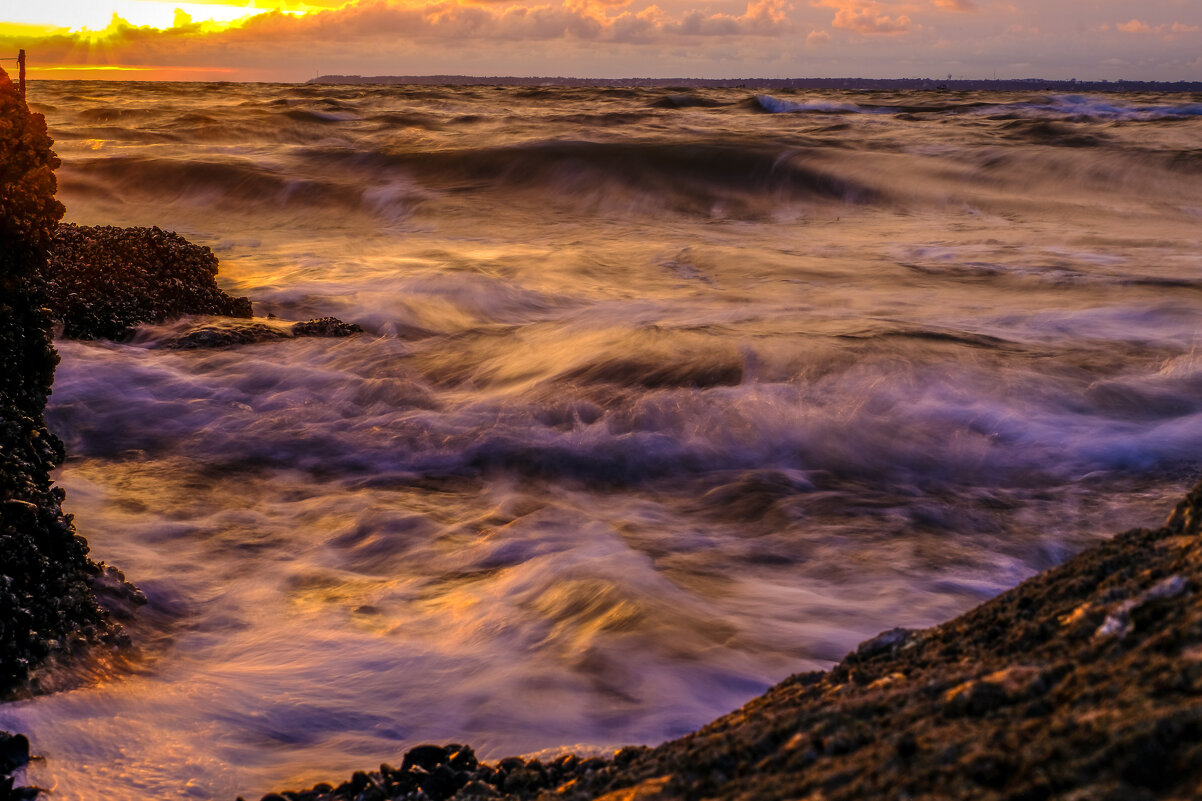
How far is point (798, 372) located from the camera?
21.5 ft

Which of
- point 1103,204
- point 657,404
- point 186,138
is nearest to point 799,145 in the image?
point 1103,204

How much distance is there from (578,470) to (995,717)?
13.2 feet

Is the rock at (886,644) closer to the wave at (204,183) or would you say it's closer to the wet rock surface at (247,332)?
the wet rock surface at (247,332)

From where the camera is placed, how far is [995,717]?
133cm

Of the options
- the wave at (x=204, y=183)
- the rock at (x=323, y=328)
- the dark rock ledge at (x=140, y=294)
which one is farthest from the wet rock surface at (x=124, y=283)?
the wave at (x=204, y=183)

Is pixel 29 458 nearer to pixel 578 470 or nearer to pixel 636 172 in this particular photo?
pixel 578 470

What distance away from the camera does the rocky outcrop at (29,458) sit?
2605 millimetres

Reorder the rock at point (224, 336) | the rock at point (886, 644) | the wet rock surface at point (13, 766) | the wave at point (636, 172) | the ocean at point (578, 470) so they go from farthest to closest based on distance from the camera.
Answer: the wave at point (636, 172), the rock at point (224, 336), the ocean at point (578, 470), the wet rock surface at point (13, 766), the rock at point (886, 644)

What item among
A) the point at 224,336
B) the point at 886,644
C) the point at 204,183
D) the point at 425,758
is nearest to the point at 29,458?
the point at 425,758

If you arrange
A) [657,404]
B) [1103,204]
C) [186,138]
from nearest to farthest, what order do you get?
[657,404]
[1103,204]
[186,138]

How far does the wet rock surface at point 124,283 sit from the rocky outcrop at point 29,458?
13.5 feet

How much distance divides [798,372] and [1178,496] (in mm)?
2370

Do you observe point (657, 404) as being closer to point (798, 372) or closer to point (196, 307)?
point (798, 372)

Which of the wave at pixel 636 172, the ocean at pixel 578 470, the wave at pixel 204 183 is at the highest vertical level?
the wave at pixel 636 172
